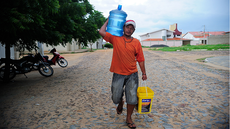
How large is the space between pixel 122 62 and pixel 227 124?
8.12 feet

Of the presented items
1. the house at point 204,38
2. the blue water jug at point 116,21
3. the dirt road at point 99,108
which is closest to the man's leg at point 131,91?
the dirt road at point 99,108

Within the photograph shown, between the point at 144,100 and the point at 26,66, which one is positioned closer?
the point at 144,100

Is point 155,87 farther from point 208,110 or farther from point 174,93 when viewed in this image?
point 208,110

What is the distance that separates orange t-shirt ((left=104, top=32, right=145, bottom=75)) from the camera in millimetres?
3029

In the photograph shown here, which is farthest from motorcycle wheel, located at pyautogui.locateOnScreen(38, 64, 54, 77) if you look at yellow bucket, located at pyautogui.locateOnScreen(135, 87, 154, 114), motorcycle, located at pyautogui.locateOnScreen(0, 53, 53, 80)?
yellow bucket, located at pyautogui.locateOnScreen(135, 87, 154, 114)

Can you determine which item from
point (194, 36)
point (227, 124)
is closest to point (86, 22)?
point (227, 124)

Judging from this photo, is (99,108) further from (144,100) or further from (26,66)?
(26,66)

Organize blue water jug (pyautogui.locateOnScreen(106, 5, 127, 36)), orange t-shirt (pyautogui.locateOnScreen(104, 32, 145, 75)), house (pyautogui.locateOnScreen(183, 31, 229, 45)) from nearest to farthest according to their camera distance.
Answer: orange t-shirt (pyautogui.locateOnScreen(104, 32, 145, 75)) → blue water jug (pyautogui.locateOnScreen(106, 5, 127, 36)) → house (pyautogui.locateOnScreen(183, 31, 229, 45))

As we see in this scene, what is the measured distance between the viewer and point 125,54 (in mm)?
3027

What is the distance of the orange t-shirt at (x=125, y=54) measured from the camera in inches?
119

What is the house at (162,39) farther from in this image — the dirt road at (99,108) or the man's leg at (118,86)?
the man's leg at (118,86)

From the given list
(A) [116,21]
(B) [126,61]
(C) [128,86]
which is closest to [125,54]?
(B) [126,61]

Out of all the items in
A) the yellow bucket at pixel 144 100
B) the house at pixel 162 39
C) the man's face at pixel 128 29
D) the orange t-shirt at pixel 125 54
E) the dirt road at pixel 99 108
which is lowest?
the dirt road at pixel 99 108

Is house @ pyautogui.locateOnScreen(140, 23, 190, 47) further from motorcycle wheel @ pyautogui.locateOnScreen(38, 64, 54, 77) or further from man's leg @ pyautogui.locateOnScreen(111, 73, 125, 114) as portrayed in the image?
man's leg @ pyautogui.locateOnScreen(111, 73, 125, 114)
